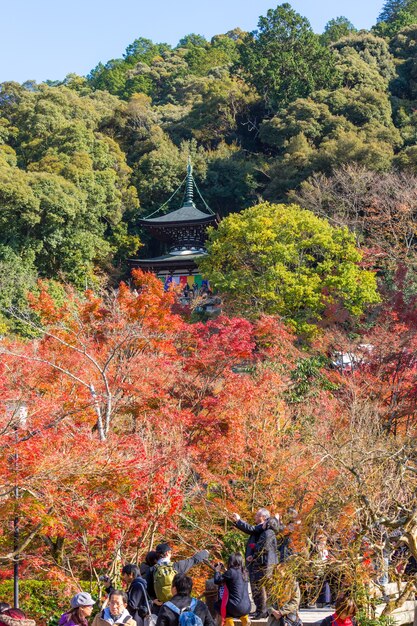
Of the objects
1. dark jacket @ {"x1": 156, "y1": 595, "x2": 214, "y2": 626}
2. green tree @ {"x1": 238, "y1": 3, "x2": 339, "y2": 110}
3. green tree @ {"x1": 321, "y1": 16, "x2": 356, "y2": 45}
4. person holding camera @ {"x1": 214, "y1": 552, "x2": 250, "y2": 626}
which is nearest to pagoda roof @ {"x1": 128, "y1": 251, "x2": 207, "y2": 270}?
green tree @ {"x1": 238, "y1": 3, "x2": 339, "y2": 110}

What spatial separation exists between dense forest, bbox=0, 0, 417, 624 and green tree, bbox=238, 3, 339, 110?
0.36ft

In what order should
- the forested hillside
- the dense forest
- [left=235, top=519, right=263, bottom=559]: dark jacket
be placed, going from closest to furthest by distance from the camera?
[left=235, top=519, right=263, bottom=559]: dark jacket, the dense forest, the forested hillside

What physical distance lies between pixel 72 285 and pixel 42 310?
A: 10.6m

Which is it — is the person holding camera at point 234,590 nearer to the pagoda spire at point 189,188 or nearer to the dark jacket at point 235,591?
the dark jacket at point 235,591

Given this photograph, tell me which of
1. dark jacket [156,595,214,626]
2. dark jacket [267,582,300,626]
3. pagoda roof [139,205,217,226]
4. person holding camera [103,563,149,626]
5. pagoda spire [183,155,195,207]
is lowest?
dark jacket [267,582,300,626]

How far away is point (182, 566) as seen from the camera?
719cm

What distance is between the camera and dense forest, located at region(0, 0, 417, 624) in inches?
380

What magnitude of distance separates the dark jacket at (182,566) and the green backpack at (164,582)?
0.31ft

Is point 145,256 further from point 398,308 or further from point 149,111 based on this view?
point 398,308

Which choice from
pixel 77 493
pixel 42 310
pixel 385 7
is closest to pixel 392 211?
pixel 42 310

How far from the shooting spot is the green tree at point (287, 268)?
Answer: 2355 cm

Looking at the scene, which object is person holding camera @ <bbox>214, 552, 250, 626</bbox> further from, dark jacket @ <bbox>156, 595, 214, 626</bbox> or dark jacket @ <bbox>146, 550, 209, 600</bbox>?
dark jacket @ <bbox>156, 595, 214, 626</bbox>

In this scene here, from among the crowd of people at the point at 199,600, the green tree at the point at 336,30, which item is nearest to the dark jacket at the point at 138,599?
the crowd of people at the point at 199,600

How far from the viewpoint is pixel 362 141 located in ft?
114
